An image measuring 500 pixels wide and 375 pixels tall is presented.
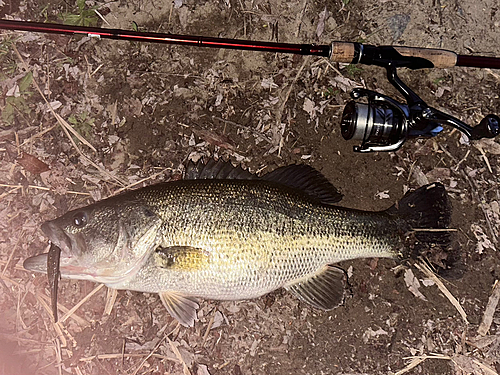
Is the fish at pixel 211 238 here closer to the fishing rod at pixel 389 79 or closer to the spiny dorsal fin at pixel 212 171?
the spiny dorsal fin at pixel 212 171

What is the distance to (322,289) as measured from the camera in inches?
117

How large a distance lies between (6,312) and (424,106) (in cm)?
383

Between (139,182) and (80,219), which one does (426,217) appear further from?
(80,219)

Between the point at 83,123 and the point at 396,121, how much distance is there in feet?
8.49

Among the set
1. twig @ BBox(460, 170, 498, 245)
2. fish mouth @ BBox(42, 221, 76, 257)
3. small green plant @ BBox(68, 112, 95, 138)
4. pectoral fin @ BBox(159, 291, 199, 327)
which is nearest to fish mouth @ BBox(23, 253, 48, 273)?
fish mouth @ BBox(42, 221, 76, 257)

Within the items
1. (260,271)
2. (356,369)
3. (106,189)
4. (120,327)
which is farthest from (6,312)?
(356,369)

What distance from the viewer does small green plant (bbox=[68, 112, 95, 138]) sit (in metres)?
3.26

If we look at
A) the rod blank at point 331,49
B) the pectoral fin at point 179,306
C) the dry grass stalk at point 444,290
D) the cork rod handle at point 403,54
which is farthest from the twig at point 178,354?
the cork rod handle at point 403,54

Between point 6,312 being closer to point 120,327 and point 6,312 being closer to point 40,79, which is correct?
point 120,327

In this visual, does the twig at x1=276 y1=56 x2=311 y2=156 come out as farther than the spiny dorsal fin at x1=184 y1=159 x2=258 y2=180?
Yes

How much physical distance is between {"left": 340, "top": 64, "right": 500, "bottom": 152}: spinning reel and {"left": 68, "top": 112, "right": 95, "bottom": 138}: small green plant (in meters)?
2.18

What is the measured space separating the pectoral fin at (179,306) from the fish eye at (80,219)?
2.60ft

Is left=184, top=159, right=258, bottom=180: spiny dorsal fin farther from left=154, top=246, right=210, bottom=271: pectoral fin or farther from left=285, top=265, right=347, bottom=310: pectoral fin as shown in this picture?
left=285, top=265, right=347, bottom=310: pectoral fin

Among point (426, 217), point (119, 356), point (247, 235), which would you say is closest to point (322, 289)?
point (247, 235)
